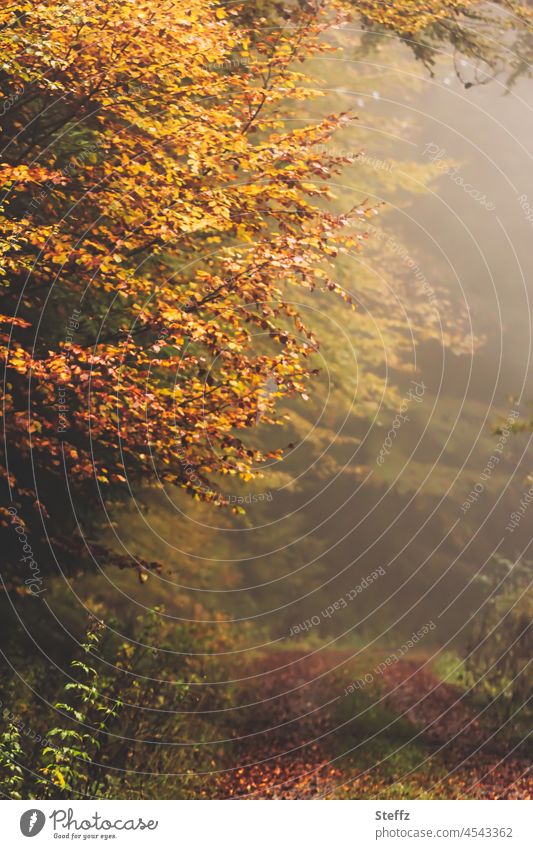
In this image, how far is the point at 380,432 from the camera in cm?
1248

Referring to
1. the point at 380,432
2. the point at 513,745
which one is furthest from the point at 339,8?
the point at 513,745

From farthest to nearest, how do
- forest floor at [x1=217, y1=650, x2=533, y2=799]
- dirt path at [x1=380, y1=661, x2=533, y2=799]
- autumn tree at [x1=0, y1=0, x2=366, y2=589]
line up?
dirt path at [x1=380, y1=661, x2=533, y2=799] < forest floor at [x1=217, y1=650, x2=533, y2=799] < autumn tree at [x1=0, y1=0, x2=366, y2=589]

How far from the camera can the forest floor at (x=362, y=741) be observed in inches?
308

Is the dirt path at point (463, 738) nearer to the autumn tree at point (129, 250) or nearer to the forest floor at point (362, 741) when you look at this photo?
the forest floor at point (362, 741)

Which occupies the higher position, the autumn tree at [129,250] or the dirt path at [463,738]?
the autumn tree at [129,250]

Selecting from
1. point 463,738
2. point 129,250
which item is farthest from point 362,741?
point 129,250

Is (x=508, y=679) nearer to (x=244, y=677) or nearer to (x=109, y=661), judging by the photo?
(x=244, y=677)

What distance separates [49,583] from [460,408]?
7112 millimetres

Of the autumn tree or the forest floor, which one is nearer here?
the autumn tree

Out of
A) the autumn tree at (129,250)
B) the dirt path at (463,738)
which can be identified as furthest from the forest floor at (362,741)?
the autumn tree at (129,250)

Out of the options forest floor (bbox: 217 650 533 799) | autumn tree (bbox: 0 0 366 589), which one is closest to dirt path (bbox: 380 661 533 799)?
forest floor (bbox: 217 650 533 799)

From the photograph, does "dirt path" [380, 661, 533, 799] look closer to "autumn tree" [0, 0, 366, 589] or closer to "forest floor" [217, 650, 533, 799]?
"forest floor" [217, 650, 533, 799]

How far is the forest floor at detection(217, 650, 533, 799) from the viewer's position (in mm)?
7832

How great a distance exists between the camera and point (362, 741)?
8.53m
